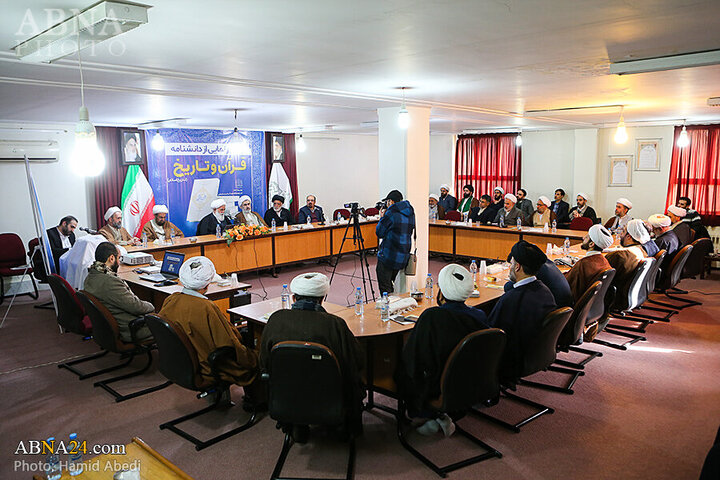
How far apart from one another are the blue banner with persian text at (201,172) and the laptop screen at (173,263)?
4.79 metres

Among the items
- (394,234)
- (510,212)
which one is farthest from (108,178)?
(510,212)

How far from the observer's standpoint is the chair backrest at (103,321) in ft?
13.9

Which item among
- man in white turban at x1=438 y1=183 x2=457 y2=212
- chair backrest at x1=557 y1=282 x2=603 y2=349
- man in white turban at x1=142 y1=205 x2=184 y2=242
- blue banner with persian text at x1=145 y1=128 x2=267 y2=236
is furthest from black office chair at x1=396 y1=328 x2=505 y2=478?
man in white turban at x1=438 y1=183 x2=457 y2=212

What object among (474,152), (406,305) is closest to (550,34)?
(406,305)

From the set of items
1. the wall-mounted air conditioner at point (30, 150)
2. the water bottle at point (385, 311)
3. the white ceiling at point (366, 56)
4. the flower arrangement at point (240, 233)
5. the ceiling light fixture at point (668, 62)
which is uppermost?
the white ceiling at point (366, 56)

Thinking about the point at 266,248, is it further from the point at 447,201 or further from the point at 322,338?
the point at 322,338

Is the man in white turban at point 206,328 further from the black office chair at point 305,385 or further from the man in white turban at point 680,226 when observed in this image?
the man in white turban at point 680,226

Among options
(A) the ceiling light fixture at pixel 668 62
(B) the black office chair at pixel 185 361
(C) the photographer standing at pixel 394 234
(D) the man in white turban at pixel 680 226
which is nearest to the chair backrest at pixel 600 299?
(A) the ceiling light fixture at pixel 668 62

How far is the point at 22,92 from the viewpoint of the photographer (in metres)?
4.96

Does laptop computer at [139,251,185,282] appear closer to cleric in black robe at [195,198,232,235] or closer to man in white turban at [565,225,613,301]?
cleric in black robe at [195,198,232,235]

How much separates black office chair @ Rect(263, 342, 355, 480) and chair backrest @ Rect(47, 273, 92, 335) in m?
2.58

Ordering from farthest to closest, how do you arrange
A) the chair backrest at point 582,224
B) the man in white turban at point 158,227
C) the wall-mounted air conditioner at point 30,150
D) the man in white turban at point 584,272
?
1. the chair backrest at point 582,224
2. the man in white turban at point 158,227
3. the wall-mounted air conditioner at point 30,150
4. the man in white turban at point 584,272

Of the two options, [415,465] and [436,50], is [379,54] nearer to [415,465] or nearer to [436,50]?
[436,50]

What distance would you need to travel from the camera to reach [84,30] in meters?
2.73
